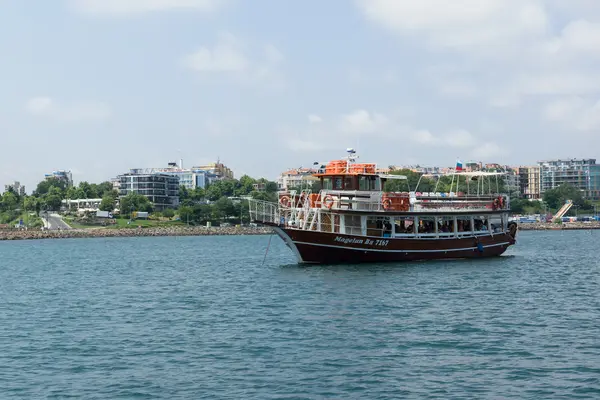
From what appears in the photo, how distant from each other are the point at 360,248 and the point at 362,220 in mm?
2231

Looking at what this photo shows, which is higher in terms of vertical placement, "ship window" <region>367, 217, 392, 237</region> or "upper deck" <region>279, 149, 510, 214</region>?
"upper deck" <region>279, 149, 510, 214</region>

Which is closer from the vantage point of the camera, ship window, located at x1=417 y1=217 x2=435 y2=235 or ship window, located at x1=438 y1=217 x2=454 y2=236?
ship window, located at x1=417 y1=217 x2=435 y2=235

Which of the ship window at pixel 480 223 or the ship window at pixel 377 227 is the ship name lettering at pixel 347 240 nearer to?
the ship window at pixel 377 227

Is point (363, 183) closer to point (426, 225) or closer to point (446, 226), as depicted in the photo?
point (426, 225)

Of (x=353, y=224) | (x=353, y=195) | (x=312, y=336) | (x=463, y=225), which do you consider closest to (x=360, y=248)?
(x=353, y=224)

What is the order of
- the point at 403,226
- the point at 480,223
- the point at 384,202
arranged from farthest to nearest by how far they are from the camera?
the point at 480,223, the point at 403,226, the point at 384,202

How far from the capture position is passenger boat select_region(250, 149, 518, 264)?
5950 centimetres

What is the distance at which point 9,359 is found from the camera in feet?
99.8

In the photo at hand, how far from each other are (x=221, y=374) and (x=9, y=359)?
27.6ft

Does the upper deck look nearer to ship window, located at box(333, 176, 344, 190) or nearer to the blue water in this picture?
ship window, located at box(333, 176, 344, 190)

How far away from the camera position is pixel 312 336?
33531 millimetres

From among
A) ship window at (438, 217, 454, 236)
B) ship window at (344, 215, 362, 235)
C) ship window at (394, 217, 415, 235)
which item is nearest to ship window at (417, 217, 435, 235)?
ship window at (394, 217, 415, 235)

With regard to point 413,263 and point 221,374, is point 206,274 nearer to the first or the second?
point 413,263

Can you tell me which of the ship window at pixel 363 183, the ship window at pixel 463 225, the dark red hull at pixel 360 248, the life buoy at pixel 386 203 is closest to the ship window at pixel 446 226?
the ship window at pixel 463 225
